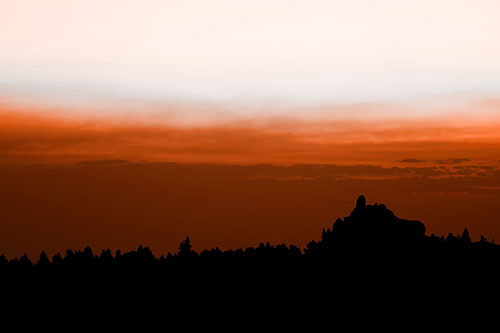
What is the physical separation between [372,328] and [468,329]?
21295 millimetres

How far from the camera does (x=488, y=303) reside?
199250mm

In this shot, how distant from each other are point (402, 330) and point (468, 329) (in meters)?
14.9

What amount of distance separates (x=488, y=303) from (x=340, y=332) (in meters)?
34.6

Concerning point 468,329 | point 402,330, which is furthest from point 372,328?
point 468,329

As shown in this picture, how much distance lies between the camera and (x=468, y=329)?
190 m

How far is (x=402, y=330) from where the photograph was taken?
196250 millimetres

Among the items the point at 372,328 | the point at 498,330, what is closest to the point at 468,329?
the point at 498,330

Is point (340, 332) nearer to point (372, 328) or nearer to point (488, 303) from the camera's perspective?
A: point (372, 328)

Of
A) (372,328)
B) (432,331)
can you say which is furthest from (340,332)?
(432,331)

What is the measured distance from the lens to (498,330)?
188375 mm

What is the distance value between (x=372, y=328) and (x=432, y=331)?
13428 mm

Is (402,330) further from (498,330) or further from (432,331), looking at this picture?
(498,330)

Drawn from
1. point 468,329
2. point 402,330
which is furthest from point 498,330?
point 402,330

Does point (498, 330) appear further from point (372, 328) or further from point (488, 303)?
point (372, 328)
